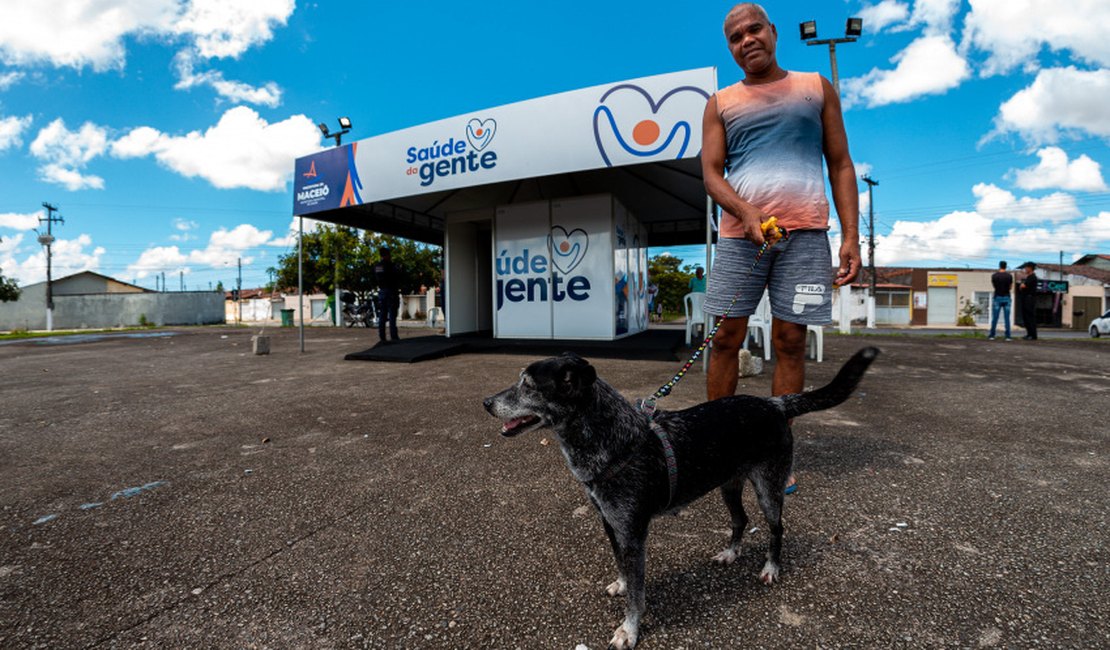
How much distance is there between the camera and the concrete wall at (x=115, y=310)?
38.3 m

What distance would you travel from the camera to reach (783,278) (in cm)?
224

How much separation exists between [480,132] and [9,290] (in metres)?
51.8

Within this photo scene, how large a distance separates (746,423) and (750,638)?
0.65 metres

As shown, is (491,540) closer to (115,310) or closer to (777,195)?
(777,195)

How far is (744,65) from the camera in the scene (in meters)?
2.29

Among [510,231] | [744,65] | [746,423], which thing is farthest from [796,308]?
[510,231]

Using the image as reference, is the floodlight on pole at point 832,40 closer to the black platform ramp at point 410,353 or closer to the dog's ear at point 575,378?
the black platform ramp at point 410,353

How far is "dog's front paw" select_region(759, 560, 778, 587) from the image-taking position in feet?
5.46

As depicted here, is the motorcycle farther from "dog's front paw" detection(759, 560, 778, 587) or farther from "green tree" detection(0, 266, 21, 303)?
"green tree" detection(0, 266, 21, 303)

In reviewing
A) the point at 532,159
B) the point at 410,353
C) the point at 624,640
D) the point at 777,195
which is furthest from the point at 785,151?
the point at 410,353

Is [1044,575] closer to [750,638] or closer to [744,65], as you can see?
[750,638]

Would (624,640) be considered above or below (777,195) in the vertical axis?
below

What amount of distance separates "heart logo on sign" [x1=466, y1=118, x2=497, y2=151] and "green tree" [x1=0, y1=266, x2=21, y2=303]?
5080 cm

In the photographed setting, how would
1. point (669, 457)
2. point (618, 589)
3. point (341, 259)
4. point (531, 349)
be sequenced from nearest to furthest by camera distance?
point (669, 457)
point (618, 589)
point (531, 349)
point (341, 259)
